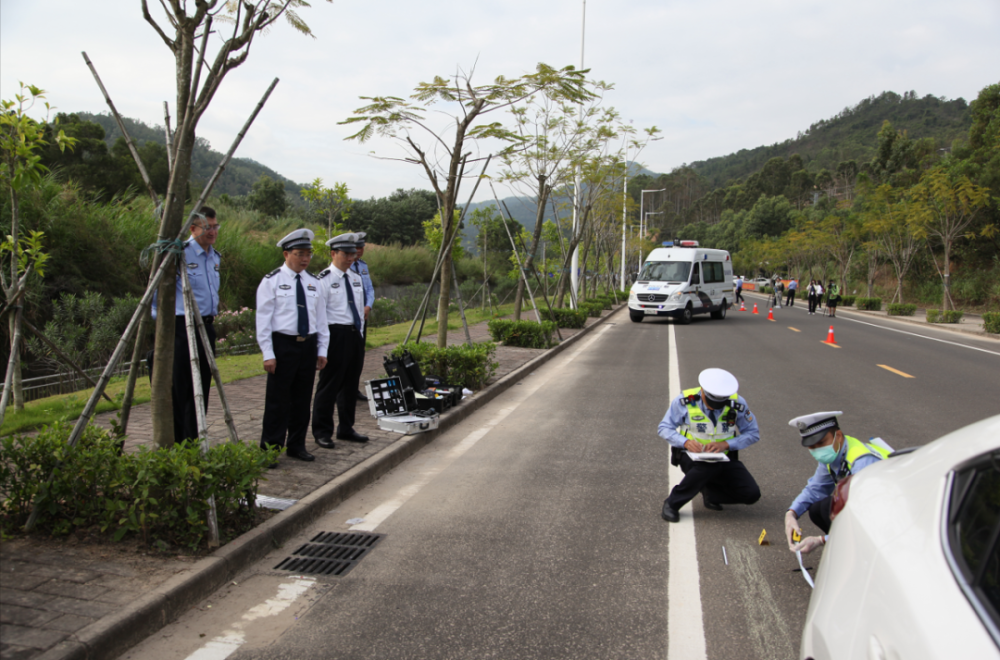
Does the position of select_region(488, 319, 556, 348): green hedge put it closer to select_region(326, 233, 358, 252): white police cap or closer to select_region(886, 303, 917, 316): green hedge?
select_region(326, 233, 358, 252): white police cap

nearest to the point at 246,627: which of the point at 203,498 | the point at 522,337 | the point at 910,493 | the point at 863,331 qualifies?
the point at 203,498

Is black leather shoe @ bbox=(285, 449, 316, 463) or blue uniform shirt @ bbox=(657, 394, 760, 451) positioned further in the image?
black leather shoe @ bbox=(285, 449, 316, 463)

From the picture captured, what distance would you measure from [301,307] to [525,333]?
993 cm

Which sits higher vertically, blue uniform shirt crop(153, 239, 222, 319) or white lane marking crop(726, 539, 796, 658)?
blue uniform shirt crop(153, 239, 222, 319)

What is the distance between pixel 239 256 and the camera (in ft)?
57.0

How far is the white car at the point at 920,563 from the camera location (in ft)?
4.66

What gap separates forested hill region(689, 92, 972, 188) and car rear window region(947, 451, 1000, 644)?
11441 centimetres

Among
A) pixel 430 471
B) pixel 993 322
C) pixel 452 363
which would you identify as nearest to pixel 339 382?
pixel 430 471

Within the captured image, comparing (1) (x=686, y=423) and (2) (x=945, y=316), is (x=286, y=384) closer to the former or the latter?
(1) (x=686, y=423)

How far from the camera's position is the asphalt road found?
3121mm

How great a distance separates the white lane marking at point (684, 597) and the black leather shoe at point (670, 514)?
0.03m

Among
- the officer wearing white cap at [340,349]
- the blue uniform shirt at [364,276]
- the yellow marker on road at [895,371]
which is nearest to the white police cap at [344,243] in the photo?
the officer wearing white cap at [340,349]

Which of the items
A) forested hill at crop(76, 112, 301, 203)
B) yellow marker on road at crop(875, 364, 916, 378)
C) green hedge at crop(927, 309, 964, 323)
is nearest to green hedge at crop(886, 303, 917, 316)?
green hedge at crop(927, 309, 964, 323)

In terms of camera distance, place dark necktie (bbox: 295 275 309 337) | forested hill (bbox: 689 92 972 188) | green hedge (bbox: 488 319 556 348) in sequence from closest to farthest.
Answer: dark necktie (bbox: 295 275 309 337), green hedge (bbox: 488 319 556 348), forested hill (bbox: 689 92 972 188)
